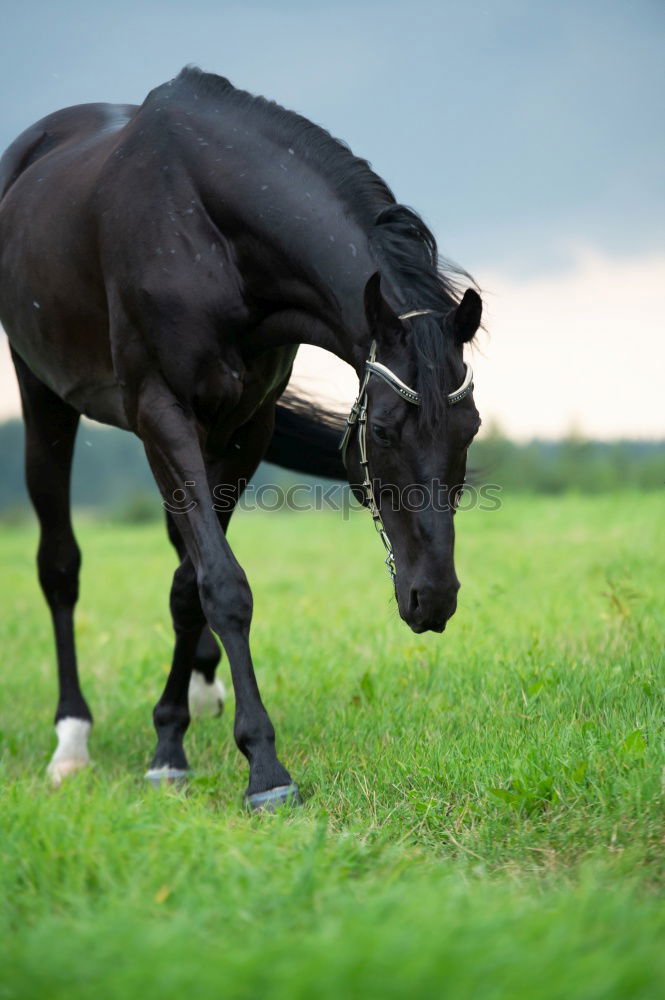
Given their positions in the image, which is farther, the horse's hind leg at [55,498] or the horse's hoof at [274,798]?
the horse's hind leg at [55,498]

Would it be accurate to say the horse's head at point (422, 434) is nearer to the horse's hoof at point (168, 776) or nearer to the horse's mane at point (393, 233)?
the horse's mane at point (393, 233)

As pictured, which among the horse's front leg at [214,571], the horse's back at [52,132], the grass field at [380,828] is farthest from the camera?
the horse's back at [52,132]

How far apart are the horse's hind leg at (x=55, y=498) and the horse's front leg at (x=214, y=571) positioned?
4.96 ft

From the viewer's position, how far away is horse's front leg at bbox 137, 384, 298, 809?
11.2 feet

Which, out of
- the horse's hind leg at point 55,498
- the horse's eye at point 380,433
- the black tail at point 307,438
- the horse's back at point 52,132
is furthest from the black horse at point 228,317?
the black tail at point 307,438

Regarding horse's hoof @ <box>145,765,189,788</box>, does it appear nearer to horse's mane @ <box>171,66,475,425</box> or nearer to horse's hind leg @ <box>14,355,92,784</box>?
horse's hind leg @ <box>14,355,92,784</box>

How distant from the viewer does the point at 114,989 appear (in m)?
1.80

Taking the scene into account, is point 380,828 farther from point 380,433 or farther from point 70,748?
point 70,748

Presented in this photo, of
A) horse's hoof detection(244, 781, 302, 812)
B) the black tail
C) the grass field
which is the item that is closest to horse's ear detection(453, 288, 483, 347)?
the grass field

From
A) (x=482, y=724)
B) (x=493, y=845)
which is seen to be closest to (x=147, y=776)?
(x=482, y=724)

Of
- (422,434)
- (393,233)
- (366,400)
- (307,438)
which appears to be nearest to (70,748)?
(307,438)

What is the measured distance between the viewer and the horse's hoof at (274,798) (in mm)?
3277

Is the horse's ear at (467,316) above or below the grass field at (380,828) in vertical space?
above

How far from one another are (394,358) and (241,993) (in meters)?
2.00
